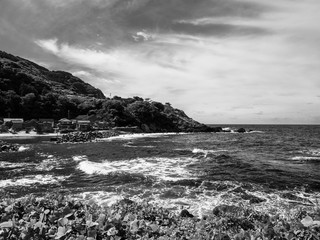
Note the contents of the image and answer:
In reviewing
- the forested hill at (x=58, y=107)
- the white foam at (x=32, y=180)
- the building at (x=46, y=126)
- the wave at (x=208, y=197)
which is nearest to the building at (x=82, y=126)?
the building at (x=46, y=126)

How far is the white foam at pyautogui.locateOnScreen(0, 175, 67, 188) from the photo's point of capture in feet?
70.0

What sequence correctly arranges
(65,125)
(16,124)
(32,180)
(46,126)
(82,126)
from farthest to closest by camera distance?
(82,126) → (65,125) → (46,126) → (16,124) → (32,180)

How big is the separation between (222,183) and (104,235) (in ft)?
59.6

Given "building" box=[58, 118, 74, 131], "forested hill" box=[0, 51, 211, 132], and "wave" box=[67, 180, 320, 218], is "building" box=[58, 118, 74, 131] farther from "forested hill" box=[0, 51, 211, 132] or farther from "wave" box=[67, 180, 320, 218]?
"wave" box=[67, 180, 320, 218]

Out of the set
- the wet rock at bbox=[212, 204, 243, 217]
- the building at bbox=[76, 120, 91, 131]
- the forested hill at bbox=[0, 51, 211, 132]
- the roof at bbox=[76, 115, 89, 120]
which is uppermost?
the forested hill at bbox=[0, 51, 211, 132]

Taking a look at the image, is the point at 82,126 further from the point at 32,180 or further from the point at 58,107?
the point at 32,180

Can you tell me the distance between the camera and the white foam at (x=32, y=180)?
2134 cm

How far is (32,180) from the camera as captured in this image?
22828 mm

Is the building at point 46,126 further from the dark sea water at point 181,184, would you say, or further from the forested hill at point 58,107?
the dark sea water at point 181,184

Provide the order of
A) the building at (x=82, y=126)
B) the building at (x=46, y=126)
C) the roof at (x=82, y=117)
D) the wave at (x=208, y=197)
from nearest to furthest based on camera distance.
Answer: the wave at (x=208, y=197)
the building at (x=46, y=126)
the building at (x=82, y=126)
the roof at (x=82, y=117)

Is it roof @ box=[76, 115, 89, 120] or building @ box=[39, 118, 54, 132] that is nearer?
building @ box=[39, 118, 54, 132]

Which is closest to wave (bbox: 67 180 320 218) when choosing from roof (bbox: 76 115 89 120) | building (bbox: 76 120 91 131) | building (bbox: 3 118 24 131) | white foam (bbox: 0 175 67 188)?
white foam (bbox: 0 175 67 188)

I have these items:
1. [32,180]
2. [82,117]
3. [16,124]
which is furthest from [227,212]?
[82,117]

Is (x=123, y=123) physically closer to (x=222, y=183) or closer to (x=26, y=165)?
(x=26, y=165)
